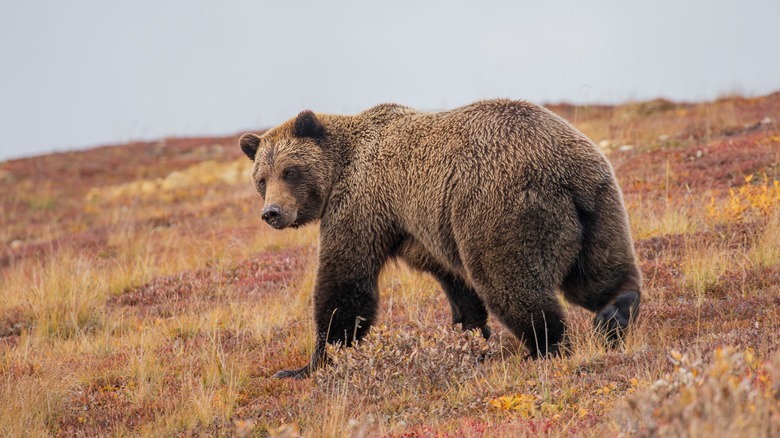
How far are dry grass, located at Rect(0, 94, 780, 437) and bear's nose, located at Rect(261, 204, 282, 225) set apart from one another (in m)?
1.12

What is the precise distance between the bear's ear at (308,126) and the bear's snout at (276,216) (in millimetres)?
782

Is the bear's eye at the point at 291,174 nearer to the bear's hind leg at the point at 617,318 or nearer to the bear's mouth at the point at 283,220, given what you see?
the bear's mouth at the point at 283,220

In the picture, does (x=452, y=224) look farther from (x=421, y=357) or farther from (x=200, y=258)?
(x=200, y=258)

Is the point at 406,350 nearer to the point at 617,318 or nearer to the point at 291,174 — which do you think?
the point at 617,318

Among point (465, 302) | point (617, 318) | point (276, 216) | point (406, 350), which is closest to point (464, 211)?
point (406, 350)

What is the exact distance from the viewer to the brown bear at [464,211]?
17.4 ft

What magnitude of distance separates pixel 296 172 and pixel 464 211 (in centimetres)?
195

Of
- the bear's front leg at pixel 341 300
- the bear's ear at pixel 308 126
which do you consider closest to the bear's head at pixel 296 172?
the bear's ear at pixel 308 126

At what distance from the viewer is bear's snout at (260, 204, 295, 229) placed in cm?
660

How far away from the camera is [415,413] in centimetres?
487

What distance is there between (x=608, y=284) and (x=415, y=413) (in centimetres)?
169

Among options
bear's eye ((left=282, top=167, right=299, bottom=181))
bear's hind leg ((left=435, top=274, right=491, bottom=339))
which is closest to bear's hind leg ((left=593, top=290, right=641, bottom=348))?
bear's hind leg ((left=435, top=274, right=491, bottom=339))

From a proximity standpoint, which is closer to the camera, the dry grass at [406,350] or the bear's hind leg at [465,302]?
the dry grass at [406,350]

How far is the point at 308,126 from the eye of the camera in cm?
700
